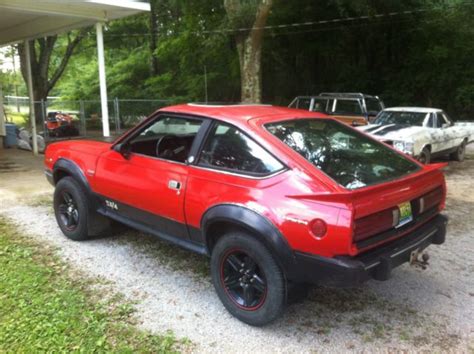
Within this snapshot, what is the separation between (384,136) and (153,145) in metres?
5.82

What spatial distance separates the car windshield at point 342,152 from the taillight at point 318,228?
14.2 inches

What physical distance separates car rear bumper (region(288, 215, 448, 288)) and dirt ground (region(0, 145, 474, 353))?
21.0 inches

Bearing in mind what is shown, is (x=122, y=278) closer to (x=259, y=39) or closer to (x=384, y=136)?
(x=384, y=136)

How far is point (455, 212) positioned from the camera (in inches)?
249

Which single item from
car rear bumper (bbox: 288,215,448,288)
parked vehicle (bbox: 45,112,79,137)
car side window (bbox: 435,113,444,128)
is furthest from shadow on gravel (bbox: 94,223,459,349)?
parked vehicle (bbox: 45,112,79,137)

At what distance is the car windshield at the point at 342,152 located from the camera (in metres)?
3.24

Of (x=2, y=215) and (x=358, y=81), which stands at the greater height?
(x=358, y=81)

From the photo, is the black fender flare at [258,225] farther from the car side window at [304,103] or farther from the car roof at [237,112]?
the car side window at [304,103]

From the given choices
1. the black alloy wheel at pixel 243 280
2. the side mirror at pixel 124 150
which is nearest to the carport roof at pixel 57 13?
the side mirror at pixel 124 150

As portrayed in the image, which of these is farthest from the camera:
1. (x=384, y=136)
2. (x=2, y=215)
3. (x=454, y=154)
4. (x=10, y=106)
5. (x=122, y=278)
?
(x=10, y=106)

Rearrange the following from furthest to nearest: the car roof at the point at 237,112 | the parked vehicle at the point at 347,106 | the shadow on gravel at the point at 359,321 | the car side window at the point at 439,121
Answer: the parked vehicle at the point at 347,106
the car side window at the point at 439,121
the car roof at the point at 237,112
the shadow on gravel at the point at 359,321

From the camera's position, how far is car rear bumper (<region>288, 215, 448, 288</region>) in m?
2.79

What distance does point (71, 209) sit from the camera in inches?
198

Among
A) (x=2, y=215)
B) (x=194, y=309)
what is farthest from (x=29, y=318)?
(x=2, y=215)
